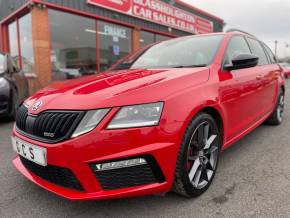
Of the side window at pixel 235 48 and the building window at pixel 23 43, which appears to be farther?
the building window at pixel 23 43

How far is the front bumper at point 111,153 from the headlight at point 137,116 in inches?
1.7

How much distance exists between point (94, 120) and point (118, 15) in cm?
914

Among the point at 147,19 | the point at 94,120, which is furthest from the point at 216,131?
the point at 147,19

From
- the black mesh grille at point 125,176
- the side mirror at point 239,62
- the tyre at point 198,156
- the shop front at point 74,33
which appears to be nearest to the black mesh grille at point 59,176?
the black mesh grille at point 125,176

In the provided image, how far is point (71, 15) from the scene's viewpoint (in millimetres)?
8852

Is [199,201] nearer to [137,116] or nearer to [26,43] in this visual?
[137,116]

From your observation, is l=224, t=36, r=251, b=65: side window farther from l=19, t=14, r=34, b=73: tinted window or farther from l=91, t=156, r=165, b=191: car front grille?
l=19, t=14, r=34, b=73: tinted window

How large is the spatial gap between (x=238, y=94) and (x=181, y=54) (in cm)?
74

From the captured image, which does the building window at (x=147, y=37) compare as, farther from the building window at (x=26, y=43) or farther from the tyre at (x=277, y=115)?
the tyre at (x=277, y=115)

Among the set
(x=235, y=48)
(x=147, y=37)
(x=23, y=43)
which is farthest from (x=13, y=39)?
(x=235, y=48)

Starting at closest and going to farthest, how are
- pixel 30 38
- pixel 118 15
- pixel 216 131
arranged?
pixel 216 131, pixel 30 38, pixel 118 15

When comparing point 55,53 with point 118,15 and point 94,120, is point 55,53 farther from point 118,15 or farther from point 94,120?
point 94,120

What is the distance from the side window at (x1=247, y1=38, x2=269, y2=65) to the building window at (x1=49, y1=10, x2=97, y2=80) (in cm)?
639

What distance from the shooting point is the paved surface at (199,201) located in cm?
203
